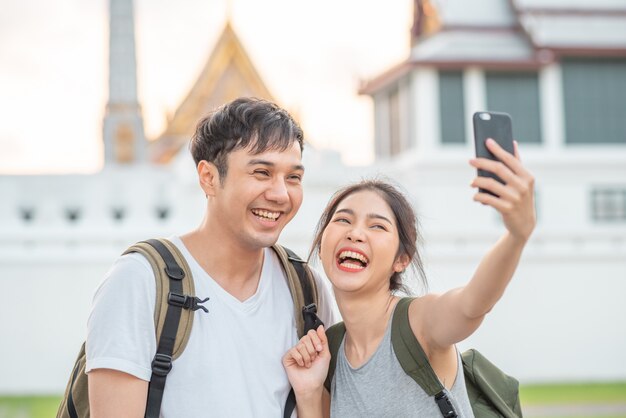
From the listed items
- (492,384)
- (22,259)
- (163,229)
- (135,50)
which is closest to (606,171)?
(163,229)

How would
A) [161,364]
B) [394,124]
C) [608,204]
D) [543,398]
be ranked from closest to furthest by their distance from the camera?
[161,364] < [543,398] < [608,204] < [394,124]

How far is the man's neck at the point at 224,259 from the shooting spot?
2760 mm

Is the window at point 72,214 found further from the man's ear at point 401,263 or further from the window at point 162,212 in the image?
the man's ear at point 401,263

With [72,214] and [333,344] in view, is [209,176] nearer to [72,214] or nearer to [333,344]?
[333,344]

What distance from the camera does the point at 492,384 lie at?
2715 millimetres

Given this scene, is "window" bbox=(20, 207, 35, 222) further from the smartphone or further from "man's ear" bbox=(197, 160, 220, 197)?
the smartphone

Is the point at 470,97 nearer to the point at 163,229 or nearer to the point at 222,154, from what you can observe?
the point at 163,229

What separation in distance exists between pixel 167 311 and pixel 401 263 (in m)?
0.87

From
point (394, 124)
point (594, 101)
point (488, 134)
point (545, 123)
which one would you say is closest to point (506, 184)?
point (488, 134)

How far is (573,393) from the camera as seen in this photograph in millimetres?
11352

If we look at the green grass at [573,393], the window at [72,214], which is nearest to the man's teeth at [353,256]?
the green grass at [573,393]

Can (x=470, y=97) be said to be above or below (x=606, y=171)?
above

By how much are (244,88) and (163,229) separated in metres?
6.91

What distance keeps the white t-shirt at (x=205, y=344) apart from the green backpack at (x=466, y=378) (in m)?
0.27
